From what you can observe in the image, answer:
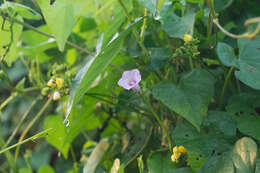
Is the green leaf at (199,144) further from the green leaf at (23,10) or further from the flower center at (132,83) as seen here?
the green leaf at (23,10)

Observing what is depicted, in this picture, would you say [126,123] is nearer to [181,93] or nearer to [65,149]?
[65,149]

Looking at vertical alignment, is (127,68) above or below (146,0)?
below

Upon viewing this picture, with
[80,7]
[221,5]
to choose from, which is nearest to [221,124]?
[221,5]

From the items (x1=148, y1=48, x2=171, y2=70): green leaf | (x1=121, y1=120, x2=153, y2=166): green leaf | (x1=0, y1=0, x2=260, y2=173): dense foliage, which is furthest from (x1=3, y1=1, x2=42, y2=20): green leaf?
(x1=121, y1=120, x2=153, y2=166): green leaf

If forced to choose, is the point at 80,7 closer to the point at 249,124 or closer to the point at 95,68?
the point at 95,68

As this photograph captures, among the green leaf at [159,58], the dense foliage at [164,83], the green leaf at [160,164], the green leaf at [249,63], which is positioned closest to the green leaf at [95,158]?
the dense foliage at [164,83]

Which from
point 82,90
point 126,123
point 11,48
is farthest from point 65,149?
point 82,90
